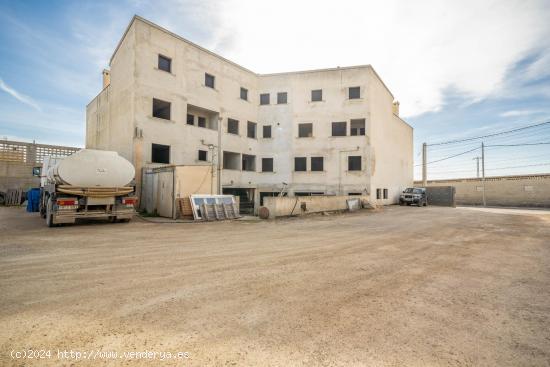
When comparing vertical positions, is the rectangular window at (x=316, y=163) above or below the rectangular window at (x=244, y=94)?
below

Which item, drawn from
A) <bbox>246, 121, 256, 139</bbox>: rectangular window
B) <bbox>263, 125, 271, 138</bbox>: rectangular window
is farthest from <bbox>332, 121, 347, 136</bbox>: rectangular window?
<bbox>246, 121, 256, 139</bbox>: rectangular window

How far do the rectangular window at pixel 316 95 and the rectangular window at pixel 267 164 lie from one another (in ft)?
25.3

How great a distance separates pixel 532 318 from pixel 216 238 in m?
7.17

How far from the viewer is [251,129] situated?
27016 mm

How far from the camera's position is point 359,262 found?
5.48 metres

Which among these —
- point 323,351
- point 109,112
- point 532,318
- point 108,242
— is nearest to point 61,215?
point 108,242

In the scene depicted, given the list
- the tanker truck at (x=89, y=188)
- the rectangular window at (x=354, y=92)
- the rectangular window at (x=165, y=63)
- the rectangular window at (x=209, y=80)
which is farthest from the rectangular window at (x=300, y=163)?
the tanker truck at (x=89, y=188)

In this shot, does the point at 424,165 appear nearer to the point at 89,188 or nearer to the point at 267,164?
the point at 267,164

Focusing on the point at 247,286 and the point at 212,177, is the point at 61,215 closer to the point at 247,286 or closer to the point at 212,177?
the point at 212,177

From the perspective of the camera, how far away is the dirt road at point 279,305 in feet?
7.86

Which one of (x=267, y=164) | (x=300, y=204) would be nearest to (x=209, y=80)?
(x=267, y=164)

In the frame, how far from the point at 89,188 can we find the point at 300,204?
413 inches

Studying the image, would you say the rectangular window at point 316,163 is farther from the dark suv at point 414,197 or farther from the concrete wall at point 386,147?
the dark suv at point 414,197

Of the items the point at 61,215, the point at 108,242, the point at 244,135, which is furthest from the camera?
the point at 244,135
